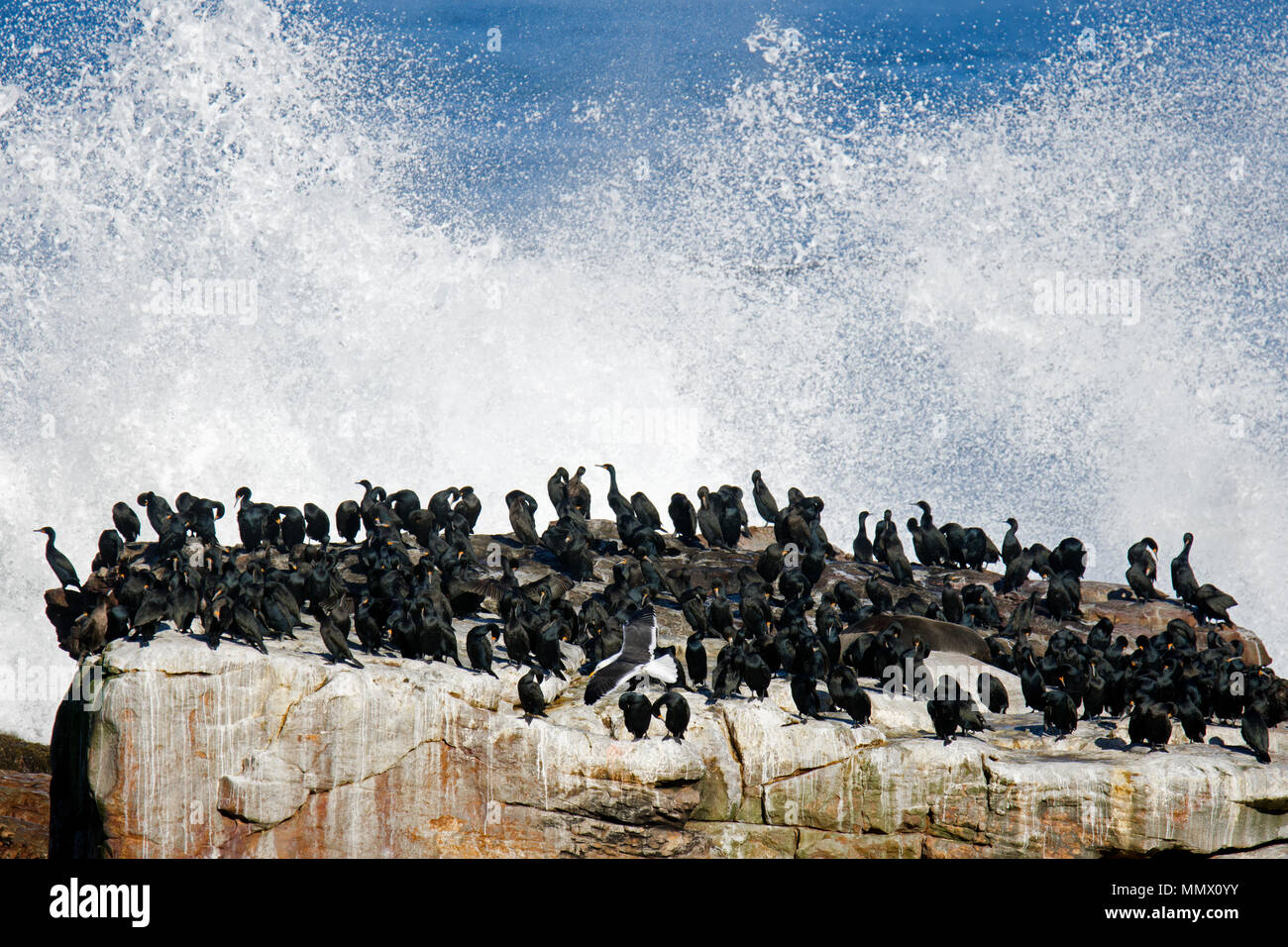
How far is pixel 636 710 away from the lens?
44.3ft

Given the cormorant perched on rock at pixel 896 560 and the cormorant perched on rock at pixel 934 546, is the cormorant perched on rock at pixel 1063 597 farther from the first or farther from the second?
the cormorant perched on rock at pixel 934 546

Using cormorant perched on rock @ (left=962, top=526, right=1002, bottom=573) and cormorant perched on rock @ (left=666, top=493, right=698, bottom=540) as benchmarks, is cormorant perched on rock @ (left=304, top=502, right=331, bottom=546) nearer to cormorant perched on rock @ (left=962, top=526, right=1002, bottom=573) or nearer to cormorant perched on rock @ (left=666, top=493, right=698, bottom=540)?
cormorant perched on rock @ (left=666, top=493, right=698, bottom=540)

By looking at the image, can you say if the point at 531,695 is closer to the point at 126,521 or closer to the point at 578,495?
the point at 578,495

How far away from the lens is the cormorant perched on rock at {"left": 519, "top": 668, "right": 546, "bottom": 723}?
1370 cm

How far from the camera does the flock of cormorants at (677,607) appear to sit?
46.1 ft

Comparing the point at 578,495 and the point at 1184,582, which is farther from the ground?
the point at 578,495

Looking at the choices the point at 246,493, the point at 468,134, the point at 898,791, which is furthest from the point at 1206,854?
the point at 468,134

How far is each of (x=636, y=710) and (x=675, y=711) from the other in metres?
0.35

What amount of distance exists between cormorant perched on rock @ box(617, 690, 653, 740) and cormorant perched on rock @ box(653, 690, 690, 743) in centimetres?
12

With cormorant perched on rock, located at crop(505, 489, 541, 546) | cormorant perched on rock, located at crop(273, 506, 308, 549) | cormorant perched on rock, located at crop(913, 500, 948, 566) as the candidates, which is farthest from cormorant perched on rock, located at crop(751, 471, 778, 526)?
cormorant perched on rock, located at crop(273, 506, 308, 549)

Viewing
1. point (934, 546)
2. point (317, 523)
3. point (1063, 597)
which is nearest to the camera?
point (1063, 597)

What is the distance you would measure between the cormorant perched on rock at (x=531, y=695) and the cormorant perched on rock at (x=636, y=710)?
29.2 inches

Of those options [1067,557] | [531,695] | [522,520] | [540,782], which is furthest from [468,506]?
[1067,557]
